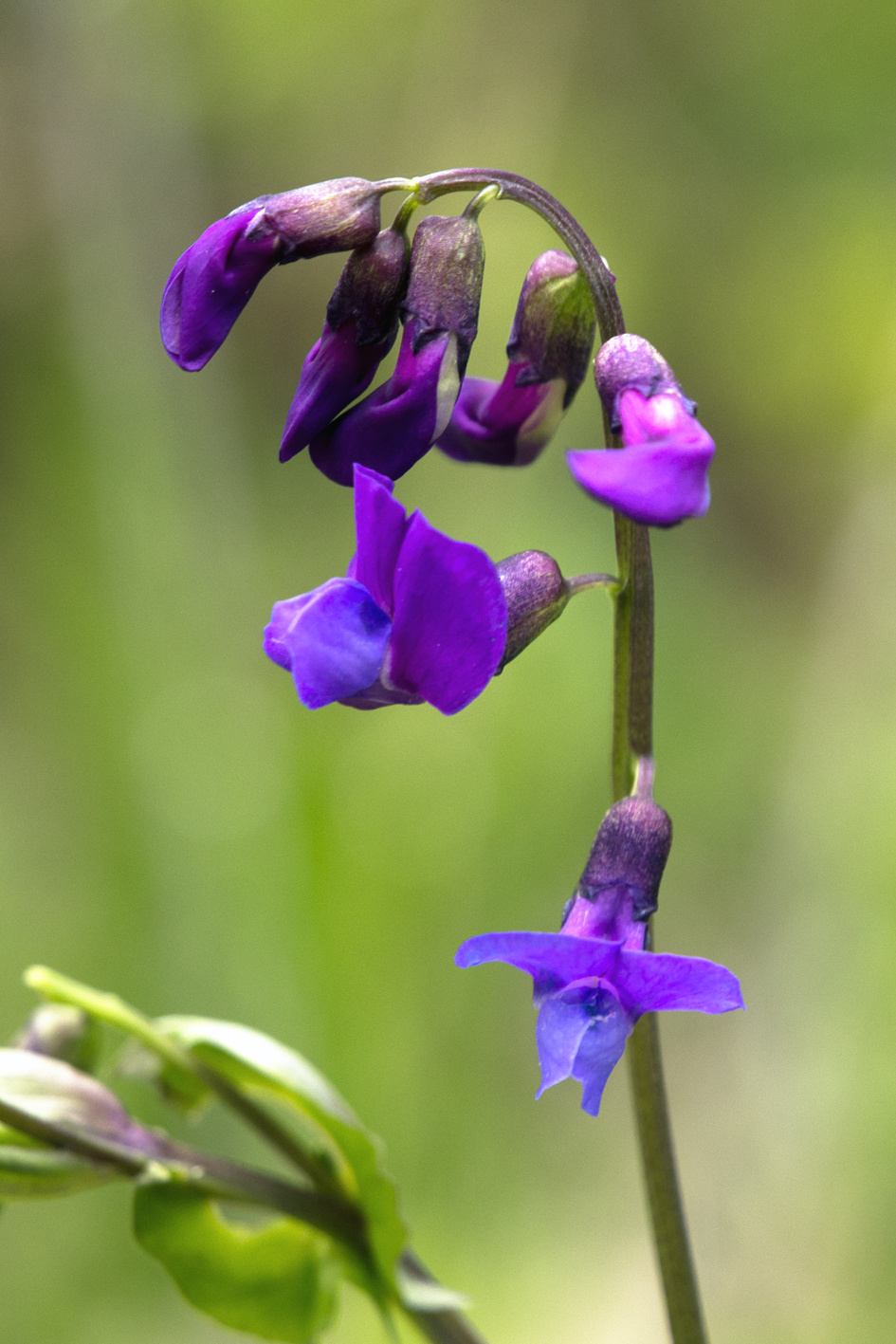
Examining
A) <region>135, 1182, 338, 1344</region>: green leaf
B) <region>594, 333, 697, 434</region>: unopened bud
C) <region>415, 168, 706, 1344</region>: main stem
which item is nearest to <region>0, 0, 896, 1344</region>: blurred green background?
<region>135, 1182, 338, 1344</region>: green leaf

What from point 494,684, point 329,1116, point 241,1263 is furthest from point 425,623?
point 494,684

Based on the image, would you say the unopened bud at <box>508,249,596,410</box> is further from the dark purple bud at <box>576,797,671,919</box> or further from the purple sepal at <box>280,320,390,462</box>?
the dark purple bud at <box>576,797,671,919</box>

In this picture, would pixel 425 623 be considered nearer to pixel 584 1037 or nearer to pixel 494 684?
pixel 584 1037

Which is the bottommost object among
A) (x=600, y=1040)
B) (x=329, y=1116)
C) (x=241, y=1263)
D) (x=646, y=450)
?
(x=241, y=1263)

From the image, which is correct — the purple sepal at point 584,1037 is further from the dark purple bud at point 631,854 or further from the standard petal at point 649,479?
the standard petal at point 649,479

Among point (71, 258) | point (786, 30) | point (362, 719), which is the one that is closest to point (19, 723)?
point (362, 719)
